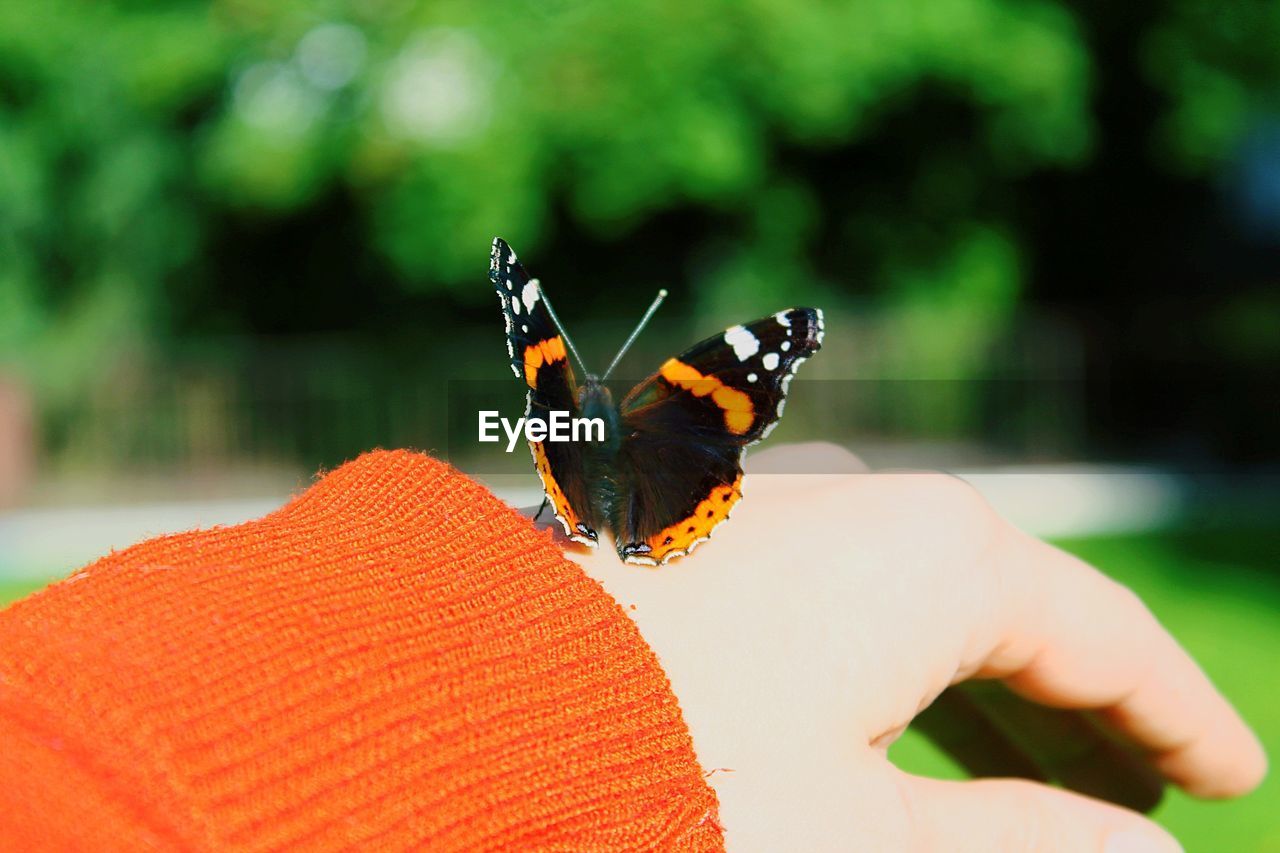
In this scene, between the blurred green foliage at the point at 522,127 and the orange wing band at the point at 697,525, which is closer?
the orange wing band at the point at 697,525

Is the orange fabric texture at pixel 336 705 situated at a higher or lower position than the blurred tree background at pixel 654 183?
lower

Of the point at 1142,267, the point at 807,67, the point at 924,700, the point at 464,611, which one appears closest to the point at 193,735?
the point at 464,611

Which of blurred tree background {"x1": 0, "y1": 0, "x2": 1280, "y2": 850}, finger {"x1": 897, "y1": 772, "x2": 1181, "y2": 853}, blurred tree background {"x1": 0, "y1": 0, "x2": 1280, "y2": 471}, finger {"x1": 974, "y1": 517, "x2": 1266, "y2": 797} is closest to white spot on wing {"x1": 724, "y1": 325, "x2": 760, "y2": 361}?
finger {"x1": 974, "y1": 517, "x2": 1266, "y2": 797}

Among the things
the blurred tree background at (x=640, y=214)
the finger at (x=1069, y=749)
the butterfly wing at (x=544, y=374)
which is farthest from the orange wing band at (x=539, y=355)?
the blurred tree background at (x=640, y=214)

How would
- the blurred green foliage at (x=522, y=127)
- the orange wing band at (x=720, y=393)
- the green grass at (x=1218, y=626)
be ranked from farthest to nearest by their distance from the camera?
the blurred green foliage at (x=522, y=127) < the green grass at (x=1218, y=626) < the orange wing band at (x=720, y=393)

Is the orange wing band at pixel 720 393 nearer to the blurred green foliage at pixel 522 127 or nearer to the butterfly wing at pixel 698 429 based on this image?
the butterfly wing at pixel 698 429

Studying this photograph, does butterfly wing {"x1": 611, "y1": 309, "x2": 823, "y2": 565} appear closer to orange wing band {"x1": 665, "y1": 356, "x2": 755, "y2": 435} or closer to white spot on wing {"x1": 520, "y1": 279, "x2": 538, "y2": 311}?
orange wing band {"x1": 665, "y1": 356, "x2": 755, "y2": 435}
